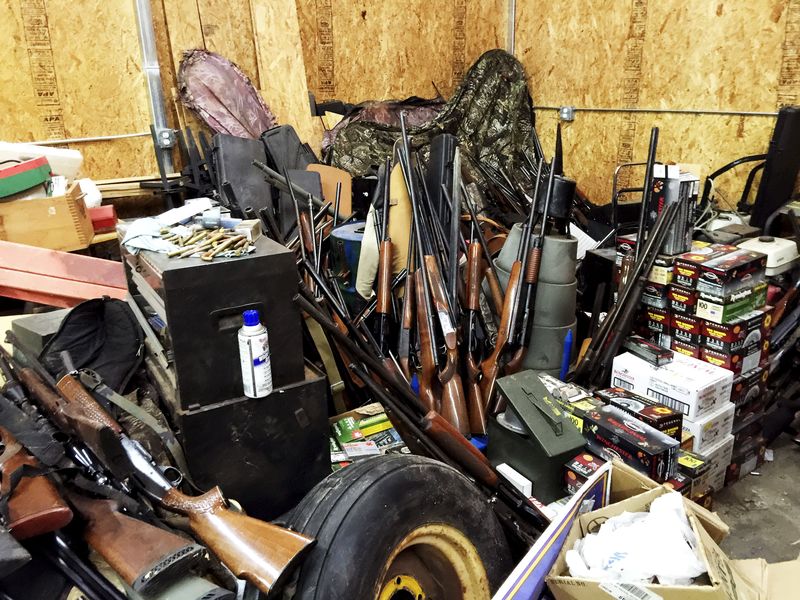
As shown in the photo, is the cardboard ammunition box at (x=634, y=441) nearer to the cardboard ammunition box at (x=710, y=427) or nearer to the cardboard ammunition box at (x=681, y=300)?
the cardboard ammunition box at (x=710, y=427)

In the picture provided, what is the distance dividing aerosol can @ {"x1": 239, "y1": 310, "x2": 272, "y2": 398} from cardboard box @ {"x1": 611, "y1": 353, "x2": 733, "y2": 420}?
1621mm

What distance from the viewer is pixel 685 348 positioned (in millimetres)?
2678

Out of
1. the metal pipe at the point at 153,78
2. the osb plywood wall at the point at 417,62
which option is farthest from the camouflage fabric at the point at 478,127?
the metal pipe at the point at 153,78

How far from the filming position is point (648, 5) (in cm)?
452

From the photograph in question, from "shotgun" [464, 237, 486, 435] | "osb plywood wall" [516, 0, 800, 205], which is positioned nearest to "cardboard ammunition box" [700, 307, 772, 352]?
"shotgun" [464, 237, 486, 435]

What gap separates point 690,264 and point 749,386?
1.97ft

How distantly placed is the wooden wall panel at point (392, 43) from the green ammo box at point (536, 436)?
4.01 metres

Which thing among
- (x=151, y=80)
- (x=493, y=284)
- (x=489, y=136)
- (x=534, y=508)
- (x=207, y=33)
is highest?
(x=207, y=33)

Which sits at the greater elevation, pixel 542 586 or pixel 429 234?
pixel 429 234

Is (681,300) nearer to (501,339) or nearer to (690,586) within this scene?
(501,339)

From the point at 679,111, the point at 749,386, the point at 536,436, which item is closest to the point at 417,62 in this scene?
the point at 679,111

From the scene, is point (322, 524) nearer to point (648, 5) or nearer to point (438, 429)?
point (438, 429)

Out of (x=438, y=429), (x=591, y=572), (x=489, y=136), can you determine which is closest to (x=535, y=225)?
(x=438, y=429)

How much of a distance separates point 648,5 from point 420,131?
6.54ft
